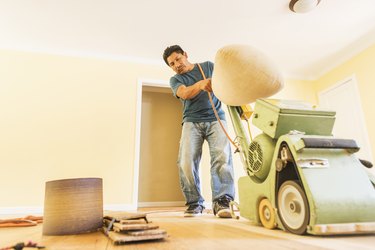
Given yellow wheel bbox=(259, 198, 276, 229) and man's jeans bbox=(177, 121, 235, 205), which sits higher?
man's jeans bbox=(177, 121, 235, 205)

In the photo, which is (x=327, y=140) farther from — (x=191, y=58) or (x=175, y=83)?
(x=191, y=58)

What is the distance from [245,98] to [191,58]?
2.28 m

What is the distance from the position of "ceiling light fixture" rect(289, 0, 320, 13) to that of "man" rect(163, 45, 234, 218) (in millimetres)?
1151

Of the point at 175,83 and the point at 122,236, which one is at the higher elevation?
the point at 175,83

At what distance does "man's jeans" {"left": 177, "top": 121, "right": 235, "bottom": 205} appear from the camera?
1.54 metres

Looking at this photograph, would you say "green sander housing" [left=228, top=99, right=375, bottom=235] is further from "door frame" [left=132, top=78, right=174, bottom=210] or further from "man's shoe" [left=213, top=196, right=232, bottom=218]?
"door frame" [left=132, top=78, right=174, bottom=210]

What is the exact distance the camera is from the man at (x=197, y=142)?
1.53 meters

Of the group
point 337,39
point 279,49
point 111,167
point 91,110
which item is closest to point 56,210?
point 111,167

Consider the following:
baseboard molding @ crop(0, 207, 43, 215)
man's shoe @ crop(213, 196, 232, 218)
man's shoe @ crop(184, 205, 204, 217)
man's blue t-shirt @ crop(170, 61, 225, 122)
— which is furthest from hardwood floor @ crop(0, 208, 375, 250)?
baseboard molding @ crop(0, 207, 43, 215)

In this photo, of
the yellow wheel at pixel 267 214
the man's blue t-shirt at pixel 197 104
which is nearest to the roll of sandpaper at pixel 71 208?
the yellow wheel at pixel 267 214

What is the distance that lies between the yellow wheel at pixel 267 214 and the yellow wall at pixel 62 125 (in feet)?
6.59

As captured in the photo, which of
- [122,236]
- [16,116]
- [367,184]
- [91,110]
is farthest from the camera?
[91,110]

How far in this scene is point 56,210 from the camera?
34.7 inches

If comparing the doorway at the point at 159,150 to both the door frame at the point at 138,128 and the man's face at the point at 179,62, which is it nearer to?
the door frame at the point at 138,128
